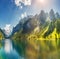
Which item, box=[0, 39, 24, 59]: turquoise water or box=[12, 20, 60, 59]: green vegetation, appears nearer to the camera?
box=[0, 39, 24, 59]: turquoise water

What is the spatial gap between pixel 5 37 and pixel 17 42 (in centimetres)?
65

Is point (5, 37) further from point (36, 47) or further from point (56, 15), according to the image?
point (56, 15)

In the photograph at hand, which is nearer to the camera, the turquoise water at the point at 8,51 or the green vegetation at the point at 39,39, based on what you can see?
the turquoise water at the point at 8,51

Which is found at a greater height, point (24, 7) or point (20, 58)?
point (24, 7)

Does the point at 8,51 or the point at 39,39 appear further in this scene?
the point at 39,39

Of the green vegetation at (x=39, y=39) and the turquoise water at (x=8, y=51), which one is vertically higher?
the green vegetation at (x=39, y=39)

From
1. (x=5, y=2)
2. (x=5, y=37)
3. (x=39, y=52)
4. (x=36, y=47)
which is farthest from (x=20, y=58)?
(x=5, y=2)

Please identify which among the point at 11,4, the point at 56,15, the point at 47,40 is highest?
the point at 11,4

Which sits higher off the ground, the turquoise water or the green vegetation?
the green vegetation

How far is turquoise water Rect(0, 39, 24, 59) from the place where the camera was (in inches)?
222

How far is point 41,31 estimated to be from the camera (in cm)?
732

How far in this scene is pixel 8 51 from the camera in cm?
644

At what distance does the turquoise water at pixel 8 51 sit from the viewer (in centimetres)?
564

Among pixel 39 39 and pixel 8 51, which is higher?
pixel 39 39
